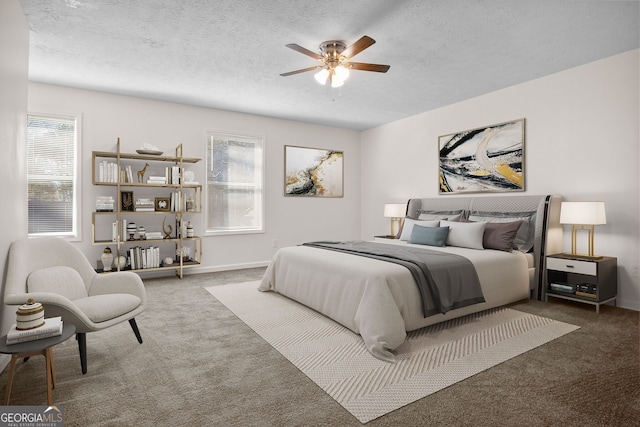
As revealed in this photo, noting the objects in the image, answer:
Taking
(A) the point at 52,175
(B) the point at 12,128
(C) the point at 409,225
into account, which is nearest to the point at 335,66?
(C) the point at 409,225

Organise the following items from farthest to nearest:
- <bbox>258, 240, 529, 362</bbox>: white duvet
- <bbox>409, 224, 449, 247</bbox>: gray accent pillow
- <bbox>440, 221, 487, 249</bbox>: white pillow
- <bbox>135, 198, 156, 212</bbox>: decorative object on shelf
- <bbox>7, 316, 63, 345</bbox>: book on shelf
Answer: <bbox>135, 198, 156, 212</bbox>: decorative object on shelf < <bbox>409, 224, 449, 247</bbox>: gray accent pillow < <bbox>440, 221, 487, 249</bbox>: white pillow < <bbox>258, 240, 529, 362</bbox>: white duvet < <bbox>7, 316, 63, 345</bbox>: book on shelf

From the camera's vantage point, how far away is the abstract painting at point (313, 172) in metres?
6.20

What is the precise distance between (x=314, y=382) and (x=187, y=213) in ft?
12.1

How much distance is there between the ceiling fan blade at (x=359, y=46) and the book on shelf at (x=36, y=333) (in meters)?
2.70

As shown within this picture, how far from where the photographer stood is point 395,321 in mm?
2463

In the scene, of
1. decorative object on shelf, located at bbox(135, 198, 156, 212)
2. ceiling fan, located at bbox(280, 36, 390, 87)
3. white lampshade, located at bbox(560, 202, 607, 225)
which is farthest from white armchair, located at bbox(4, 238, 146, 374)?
white lampshade, located at bbox(560, 202, 607, 225)

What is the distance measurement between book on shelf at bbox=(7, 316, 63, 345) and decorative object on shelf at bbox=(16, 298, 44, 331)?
0.8 inches

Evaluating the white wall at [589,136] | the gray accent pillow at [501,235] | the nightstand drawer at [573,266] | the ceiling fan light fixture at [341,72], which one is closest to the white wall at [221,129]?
the white wall at [589,136]

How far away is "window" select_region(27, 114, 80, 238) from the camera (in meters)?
4.27

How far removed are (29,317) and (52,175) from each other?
11.1ft

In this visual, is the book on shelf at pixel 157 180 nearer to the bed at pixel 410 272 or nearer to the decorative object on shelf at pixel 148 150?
the decorative object on shelf at pixel 148 150

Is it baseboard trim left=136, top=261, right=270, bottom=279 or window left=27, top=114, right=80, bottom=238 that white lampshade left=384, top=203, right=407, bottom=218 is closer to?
baseboard trim left=136, top=261, right=270, bottom=279

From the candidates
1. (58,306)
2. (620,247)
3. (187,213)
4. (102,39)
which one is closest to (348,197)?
(187,213)

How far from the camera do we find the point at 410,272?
2729mm
